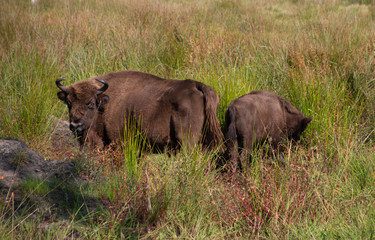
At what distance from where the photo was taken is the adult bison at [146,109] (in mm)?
5371

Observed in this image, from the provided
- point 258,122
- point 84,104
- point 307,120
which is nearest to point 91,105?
point 84,104

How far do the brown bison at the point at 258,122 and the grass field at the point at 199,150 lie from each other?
0.30 m

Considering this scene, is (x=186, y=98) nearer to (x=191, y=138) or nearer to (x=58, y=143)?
(x=191, y=138)

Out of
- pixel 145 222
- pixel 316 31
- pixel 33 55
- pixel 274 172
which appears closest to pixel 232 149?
pixel 274 172

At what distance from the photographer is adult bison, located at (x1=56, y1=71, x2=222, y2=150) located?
5371 mm

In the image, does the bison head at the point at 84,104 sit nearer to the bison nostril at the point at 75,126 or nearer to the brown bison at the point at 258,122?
the bison nostril at the point at 75,126

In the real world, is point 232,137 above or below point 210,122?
below

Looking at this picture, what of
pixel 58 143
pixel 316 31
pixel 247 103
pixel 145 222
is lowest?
pixel 58 143

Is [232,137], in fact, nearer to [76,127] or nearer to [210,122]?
[210,122]

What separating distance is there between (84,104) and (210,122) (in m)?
1.87

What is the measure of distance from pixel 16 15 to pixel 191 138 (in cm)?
740

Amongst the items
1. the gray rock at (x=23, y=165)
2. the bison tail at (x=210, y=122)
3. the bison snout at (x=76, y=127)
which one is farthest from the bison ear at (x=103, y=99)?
the bison tail at (x=210, y=122)

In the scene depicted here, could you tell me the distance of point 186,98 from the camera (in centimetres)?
543

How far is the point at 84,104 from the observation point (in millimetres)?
5840
